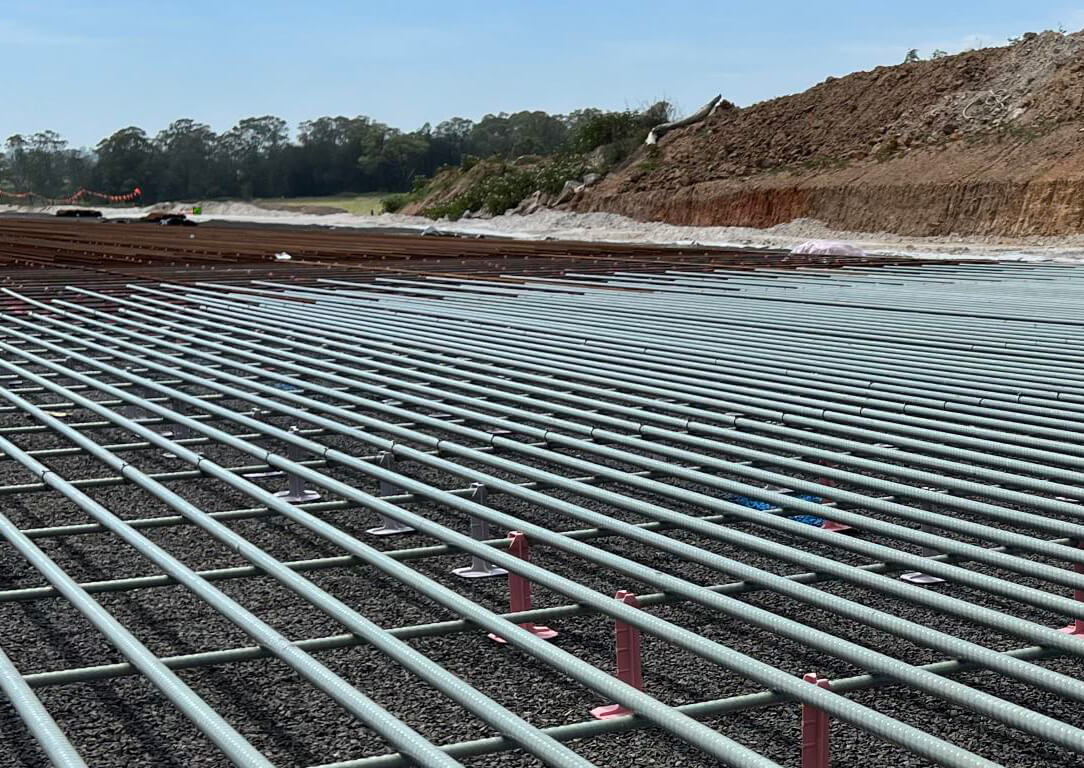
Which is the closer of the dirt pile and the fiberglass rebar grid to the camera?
the fiberglass rebar grid

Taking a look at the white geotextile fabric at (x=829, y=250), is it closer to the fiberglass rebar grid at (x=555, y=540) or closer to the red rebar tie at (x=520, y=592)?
the fiberglass rebar grid at (x=555, y=540)

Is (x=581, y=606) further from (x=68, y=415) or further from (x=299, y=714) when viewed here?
(x=68, y=415)

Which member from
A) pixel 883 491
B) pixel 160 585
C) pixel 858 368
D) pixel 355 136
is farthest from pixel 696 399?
pixel 355 136

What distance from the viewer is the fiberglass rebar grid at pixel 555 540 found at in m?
3.78

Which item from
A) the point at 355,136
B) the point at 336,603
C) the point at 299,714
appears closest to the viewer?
the point at 299,714

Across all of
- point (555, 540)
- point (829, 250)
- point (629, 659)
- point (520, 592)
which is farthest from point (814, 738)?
point (829, 250)

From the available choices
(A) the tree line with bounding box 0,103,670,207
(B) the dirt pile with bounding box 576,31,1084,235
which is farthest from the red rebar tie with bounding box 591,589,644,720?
(A) the tree line with bounding box 0,103,670,207

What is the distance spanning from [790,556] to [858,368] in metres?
4.83

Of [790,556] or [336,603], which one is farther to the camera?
[790,556]

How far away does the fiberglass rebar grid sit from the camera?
12.4ft

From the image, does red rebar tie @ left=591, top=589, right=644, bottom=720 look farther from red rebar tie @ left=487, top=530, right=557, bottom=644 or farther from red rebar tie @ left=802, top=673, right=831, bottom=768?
red rebar tie @ left=802, top=673, right=831, bottom=768

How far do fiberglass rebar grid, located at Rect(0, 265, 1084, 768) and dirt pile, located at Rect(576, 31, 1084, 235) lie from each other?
2865 centimetres

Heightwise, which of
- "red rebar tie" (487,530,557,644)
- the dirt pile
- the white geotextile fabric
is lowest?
the white geotextile fabric

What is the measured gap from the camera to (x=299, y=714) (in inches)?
159
